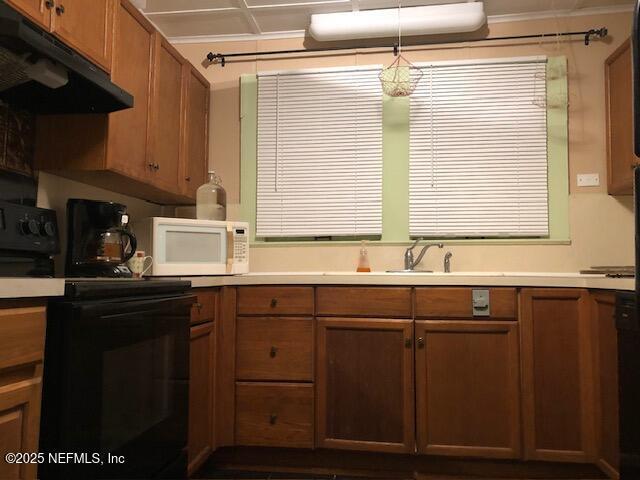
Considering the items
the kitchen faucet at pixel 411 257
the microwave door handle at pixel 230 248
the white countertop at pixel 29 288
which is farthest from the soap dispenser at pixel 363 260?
the white countertop at pixel 29 288

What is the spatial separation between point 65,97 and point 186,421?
51.4 inches

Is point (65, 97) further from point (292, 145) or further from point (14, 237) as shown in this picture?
point (292, 145)

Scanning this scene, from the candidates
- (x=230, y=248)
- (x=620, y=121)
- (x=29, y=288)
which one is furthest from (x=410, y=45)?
(x=29, y=288)

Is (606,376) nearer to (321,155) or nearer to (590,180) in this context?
(590,180)

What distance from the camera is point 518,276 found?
6.74 feet

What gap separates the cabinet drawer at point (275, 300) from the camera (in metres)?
2.16

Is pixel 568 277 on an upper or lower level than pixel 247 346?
upper

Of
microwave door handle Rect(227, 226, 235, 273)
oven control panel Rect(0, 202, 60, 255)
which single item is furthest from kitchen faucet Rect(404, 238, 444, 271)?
oven control panel Rect(0, 202, 60, 255)

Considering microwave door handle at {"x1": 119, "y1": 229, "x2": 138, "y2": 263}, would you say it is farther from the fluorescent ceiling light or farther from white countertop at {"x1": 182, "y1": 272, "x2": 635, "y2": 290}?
the fluorescent ceiling light

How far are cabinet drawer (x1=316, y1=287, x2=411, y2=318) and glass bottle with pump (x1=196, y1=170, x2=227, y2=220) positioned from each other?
0.95 metres

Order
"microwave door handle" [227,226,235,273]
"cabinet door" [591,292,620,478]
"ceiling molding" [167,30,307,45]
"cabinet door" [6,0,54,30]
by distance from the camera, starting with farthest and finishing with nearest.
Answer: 1. "ceiling molding" [167,30,307,45]
2. "microwave door handle" [227,226,235,273]
3. "cabinet door" [591,292,620,478]
4. "cabinet door" [6,0,54,30]

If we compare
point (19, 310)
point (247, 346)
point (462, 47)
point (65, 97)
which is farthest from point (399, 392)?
point (462, 47)

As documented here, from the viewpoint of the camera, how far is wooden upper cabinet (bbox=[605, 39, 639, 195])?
2.34 m

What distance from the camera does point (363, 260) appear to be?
270 cm
